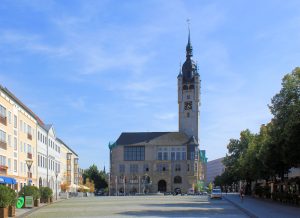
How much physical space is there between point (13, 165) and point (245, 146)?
4804cm

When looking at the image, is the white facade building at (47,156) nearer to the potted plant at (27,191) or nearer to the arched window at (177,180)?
the potted plant at (27,191)

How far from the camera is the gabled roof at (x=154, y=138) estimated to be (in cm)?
16088

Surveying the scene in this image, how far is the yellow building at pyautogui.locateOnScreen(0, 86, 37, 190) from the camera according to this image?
188ft

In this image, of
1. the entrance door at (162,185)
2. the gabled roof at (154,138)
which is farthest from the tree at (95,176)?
the entrance door at (162,185)

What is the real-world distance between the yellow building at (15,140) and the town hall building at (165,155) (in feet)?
273

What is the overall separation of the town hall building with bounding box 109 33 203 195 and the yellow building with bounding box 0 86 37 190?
8317cm

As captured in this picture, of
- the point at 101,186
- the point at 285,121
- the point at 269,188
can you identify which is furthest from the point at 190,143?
the point at 285,121

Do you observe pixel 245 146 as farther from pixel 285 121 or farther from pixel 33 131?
pixel 285 121

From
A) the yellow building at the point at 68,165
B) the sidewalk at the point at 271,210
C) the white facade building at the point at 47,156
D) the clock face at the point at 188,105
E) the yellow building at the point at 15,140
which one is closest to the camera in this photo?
the sidewalk at the point at 271,210

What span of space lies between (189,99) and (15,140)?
343ft

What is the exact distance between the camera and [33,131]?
7625 cm

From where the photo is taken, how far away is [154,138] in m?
166

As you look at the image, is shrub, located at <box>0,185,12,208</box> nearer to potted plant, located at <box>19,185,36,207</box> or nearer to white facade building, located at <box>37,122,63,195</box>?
potted plant, located at <box>19,185,36,207</box>

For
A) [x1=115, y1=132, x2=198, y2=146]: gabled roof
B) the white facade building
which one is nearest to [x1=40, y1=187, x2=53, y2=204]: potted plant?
the white facade building
